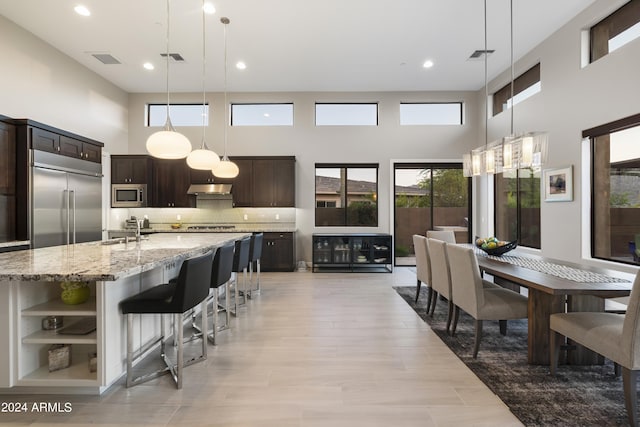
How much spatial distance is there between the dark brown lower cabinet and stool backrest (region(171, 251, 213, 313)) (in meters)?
4.00

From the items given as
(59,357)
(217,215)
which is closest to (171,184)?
(217,215)

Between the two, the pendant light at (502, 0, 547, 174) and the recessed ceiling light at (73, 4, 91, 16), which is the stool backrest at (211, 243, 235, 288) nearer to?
the pendant light at (502, 0, 547, 174)

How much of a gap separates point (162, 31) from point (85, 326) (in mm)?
4182

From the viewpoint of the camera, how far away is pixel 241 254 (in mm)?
3912

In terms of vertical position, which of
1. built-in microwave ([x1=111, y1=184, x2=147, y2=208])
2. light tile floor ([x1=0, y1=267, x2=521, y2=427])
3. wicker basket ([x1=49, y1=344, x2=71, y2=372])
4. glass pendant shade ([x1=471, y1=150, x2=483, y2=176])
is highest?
glass pendant shade ([x1=471, y1=150, x2=483, y2=176])

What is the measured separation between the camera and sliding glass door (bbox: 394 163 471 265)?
7.09 m

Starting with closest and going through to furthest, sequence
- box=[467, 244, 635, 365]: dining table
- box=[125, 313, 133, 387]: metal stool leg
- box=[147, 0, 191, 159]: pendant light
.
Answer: box=[125, 313, 133, 387]: metal stool leg
box=[467, 244, 635, 365]: dining table
box=[147, 0, 191, 159]: pendant light

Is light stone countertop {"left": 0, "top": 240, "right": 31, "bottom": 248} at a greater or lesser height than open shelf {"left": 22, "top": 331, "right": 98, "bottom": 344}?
greater

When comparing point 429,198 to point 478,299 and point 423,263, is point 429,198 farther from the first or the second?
point 478,299

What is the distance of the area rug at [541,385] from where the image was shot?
1938 mm

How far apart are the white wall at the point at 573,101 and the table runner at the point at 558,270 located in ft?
5.13

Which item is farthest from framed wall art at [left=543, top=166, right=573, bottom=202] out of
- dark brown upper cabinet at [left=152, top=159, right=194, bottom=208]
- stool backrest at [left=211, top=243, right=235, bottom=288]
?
dark brown upper cabinet at [left=152, top=159, right=194, bottom=208]

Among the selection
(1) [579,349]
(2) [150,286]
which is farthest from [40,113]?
(1) [579,349]

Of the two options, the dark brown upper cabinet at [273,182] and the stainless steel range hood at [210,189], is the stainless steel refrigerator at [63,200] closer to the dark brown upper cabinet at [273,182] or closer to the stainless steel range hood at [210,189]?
the stainless steel range hood at [210,189]
